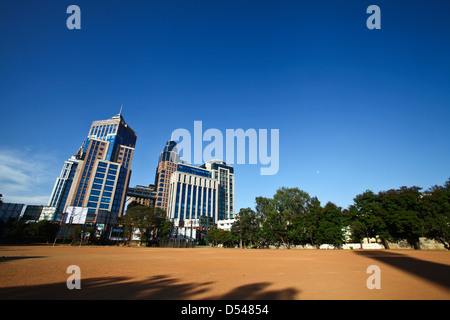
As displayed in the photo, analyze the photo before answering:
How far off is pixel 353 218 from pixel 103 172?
118145 millimetres

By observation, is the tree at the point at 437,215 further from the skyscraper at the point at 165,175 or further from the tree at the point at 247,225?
the skyscraper at the point at 165,175

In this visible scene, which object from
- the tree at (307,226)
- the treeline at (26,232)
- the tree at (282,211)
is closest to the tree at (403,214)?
the tree at (307,226)

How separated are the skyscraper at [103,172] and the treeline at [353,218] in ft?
239

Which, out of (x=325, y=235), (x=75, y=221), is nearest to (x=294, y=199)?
(x=325, y=235)

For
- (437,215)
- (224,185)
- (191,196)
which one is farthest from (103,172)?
(437,215)

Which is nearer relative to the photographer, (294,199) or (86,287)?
(86,287)

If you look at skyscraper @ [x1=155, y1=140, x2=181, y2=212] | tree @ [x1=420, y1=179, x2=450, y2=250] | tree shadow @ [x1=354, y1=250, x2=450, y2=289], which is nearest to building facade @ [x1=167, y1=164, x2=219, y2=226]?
skyscraper @ [x1=155, y1=140, x2=181, y2=212]

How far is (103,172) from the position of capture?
111812mm

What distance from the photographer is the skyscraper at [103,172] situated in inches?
4107

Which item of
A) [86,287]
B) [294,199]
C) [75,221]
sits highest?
[294,199]
